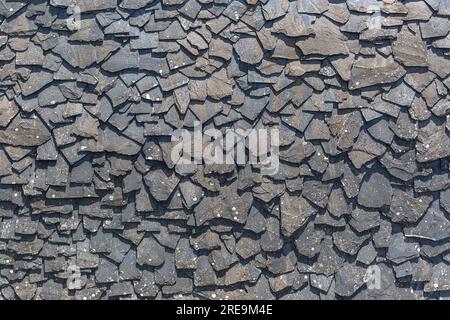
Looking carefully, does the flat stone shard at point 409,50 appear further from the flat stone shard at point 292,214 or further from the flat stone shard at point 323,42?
the flat stone shard at point 292,214

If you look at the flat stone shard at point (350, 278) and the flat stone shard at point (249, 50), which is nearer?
the flat stone shard at point (249, 50)

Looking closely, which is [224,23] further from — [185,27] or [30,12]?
[30,12]

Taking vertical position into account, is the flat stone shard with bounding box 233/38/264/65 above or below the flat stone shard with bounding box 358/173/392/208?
above

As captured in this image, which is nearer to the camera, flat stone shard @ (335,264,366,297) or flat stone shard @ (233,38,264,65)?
flat stone shard @ (233,38,264,65)

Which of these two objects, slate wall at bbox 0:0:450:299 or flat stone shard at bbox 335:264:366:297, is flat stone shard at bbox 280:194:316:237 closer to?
slate wall at bbox 0:0:450:299

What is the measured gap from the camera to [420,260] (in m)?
2.77

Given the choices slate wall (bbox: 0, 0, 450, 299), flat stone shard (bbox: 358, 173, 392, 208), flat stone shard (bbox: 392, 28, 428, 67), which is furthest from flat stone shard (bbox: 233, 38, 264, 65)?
flat stone shard (bbox: 358, 173, 392, 208)

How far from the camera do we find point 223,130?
2.69 m

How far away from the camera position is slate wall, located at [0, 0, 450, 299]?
2.66 m

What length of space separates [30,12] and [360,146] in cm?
162

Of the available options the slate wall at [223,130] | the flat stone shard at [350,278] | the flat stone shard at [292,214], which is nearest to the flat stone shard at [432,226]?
the slate wall at [223,130]

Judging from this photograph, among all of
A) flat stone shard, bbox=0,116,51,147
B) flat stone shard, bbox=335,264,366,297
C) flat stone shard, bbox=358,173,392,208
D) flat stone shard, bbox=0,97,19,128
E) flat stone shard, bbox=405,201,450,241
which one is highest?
flat stone shard, bbox=0,97,19,128

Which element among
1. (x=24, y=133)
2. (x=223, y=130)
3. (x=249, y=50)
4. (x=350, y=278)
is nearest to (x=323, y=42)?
(x=249, y=50)

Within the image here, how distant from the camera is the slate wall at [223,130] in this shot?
2658 millimetres
